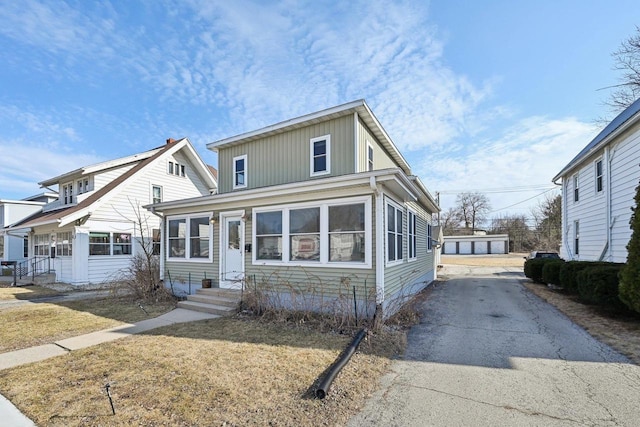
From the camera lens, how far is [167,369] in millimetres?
4414

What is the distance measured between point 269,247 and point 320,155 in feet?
10.8

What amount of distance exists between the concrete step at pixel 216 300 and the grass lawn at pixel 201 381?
2.22 m

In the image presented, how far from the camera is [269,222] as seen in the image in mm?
8648

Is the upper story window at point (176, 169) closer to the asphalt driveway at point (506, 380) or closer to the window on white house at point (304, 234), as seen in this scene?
the window on white house at point (304, 234)

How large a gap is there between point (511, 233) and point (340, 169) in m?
54.6

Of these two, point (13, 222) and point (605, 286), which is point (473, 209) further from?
point (13, 222)

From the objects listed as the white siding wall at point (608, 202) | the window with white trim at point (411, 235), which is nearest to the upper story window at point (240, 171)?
the window with white trim at point (411, 235)

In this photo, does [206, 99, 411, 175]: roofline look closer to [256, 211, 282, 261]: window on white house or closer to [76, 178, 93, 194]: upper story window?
[256, 211, 282, 261]: window on white house

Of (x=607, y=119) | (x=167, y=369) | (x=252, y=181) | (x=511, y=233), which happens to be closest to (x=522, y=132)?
(x=607, y=119)

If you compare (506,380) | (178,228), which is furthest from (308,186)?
(178,228)

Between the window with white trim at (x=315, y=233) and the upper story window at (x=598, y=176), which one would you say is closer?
the window with white trim at (x=315, y=233)

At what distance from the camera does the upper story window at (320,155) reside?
961 cm

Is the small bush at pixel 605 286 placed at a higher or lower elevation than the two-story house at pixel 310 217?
lower

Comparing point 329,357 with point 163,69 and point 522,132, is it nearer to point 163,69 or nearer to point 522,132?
point 163,69
